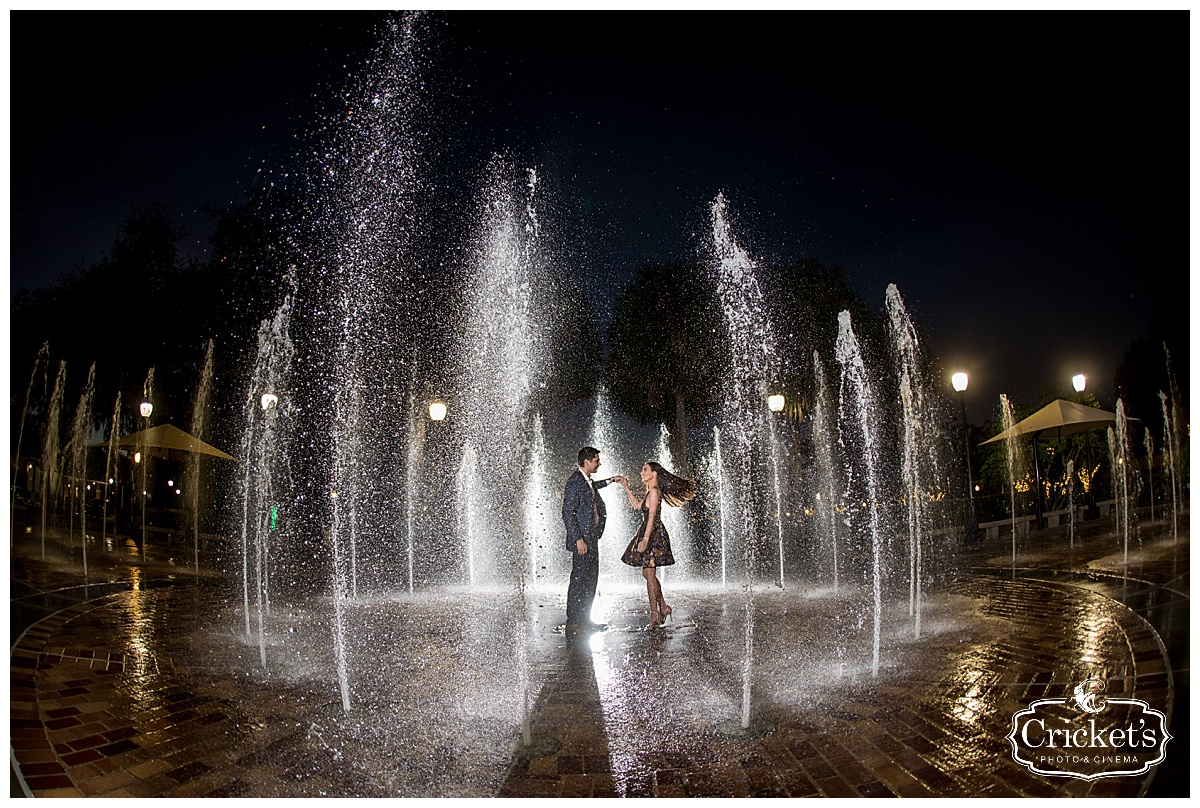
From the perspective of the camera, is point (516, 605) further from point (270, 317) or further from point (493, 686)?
point (270, 317)

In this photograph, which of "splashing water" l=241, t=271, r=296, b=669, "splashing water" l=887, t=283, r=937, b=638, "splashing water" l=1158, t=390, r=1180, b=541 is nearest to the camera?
"splashing water" l=1158, t=390, r=1180, b=541

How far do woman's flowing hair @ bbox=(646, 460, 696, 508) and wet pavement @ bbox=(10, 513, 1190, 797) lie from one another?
48.3 inches

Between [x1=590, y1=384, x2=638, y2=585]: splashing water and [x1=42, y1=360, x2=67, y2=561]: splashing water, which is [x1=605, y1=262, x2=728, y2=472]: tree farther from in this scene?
[x1=42, y1=360, x2=67, y2=561]: splashing water

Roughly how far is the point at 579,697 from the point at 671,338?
26.0 meters

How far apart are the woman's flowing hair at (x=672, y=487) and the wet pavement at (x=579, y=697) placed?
1.23 metres

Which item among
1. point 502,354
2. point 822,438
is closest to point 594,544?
point 502,354

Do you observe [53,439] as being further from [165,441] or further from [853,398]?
[853,398]

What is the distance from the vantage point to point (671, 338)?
2961 cm

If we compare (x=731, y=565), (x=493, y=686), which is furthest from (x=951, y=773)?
(x=731, y=565)

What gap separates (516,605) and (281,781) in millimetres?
5276

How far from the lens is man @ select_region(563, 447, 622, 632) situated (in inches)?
257

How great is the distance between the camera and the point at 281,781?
307cm

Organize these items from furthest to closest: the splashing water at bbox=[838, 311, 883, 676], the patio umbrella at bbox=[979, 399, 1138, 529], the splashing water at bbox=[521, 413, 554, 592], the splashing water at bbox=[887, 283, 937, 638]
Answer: the splashing water at bbox=[838, 311, 883, 676] → the splashing water at bbox=[887, 283, 937, 638] → the patio umbrella at bbox=[979, 399, 1138, 529] → the splashing water at bbox=[521, 413, 554, 592]

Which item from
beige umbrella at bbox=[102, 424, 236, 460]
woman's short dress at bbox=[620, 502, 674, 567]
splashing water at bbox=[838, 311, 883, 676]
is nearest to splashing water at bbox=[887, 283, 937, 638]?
splashing water at bbox=[838, 311, 883, 676]
